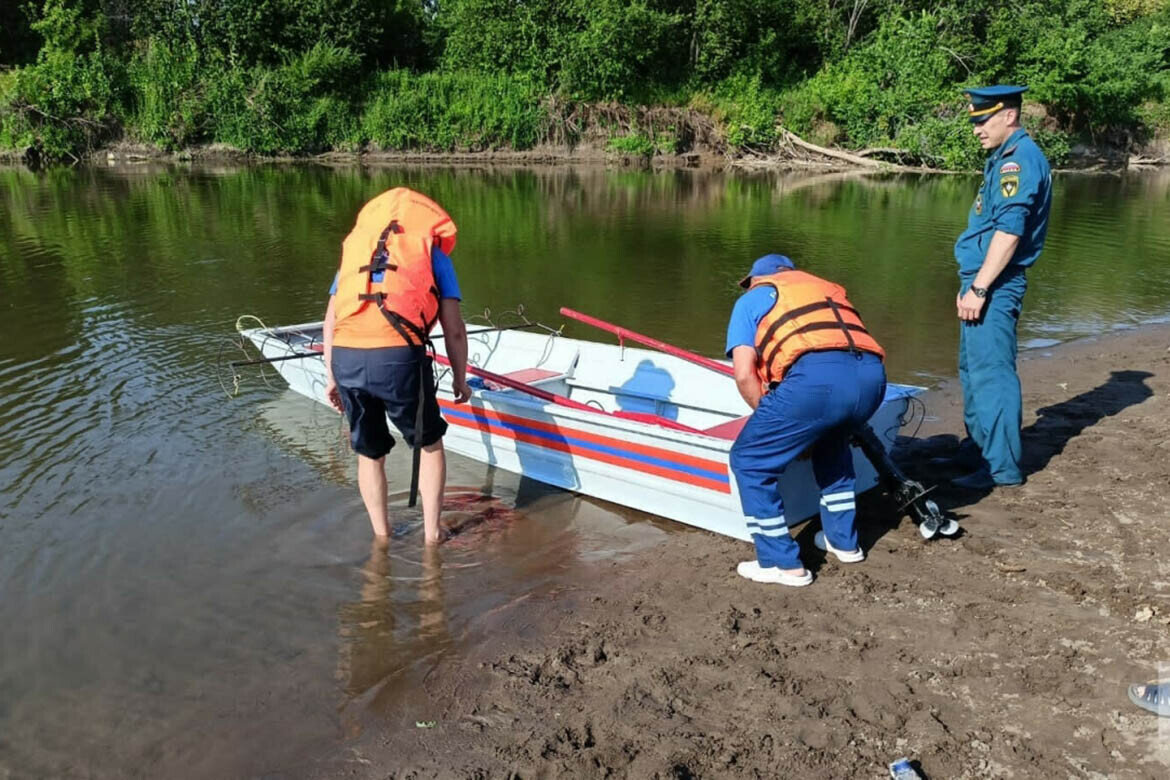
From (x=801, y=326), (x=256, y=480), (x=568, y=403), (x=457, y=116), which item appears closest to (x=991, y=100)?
(x=801, y=326)

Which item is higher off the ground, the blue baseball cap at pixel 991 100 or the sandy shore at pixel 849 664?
the blue baseball cap at pixel 991 100

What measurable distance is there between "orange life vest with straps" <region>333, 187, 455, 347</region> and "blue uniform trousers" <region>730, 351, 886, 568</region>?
67.4 inches

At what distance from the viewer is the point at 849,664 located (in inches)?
135

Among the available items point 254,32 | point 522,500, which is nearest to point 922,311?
point 522,500

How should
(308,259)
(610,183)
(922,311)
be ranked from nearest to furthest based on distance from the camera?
1. (922,311)
2. (308,259)
3. (610,183)

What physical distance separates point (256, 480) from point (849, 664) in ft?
14.2

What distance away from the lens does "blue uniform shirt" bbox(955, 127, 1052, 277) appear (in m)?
4.41

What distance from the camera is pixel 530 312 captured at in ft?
35.2

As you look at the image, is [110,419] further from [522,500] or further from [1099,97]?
[1099,97]

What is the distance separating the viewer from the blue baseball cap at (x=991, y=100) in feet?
14.5

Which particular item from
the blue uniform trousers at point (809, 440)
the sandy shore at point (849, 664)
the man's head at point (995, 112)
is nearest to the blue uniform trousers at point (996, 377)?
the sandy shore at point (849, 664)

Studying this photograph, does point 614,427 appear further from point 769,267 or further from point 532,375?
point 532,375

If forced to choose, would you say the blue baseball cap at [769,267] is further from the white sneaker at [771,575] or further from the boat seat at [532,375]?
the boat seat at [532,375]

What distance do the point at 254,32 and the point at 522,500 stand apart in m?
36.3
